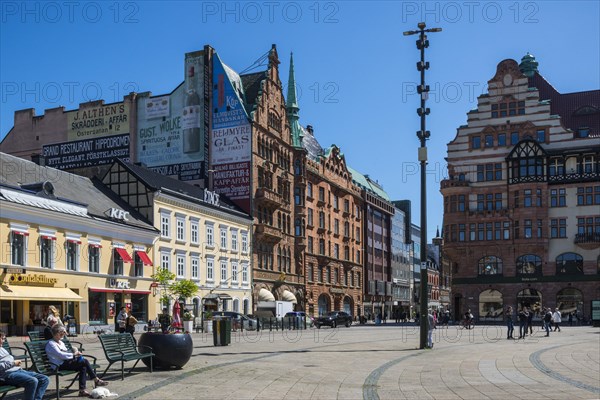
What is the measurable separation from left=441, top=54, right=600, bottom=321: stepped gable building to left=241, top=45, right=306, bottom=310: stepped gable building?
1905cm

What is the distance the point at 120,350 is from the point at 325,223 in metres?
68.5

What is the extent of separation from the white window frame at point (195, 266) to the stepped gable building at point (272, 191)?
32.4ft

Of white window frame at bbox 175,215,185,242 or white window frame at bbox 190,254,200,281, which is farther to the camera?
white window frame at bbox 190,254,200,281

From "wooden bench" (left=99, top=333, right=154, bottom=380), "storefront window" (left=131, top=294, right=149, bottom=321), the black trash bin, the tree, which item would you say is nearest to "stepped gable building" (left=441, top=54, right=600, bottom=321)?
the tree

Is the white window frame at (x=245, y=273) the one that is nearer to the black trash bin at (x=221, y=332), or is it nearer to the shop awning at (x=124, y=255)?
the shop awning at (x=124, y=255)

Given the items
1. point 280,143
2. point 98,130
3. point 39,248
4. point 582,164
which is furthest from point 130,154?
point 582,164

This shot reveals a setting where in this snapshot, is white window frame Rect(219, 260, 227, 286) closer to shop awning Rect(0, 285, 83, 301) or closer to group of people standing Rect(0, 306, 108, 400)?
shop awning Rect(0, 285, 83, 301)

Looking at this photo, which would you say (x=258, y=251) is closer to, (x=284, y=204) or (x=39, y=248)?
(x=284, y=204)

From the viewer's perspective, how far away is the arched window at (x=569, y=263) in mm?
77938

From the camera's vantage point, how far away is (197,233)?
57469 millimetres

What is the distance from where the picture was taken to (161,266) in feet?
171

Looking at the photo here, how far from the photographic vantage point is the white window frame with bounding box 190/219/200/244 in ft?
186

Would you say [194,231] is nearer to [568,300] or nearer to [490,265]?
[490,265]

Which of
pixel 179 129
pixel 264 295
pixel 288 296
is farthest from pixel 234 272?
pixel 179 129
